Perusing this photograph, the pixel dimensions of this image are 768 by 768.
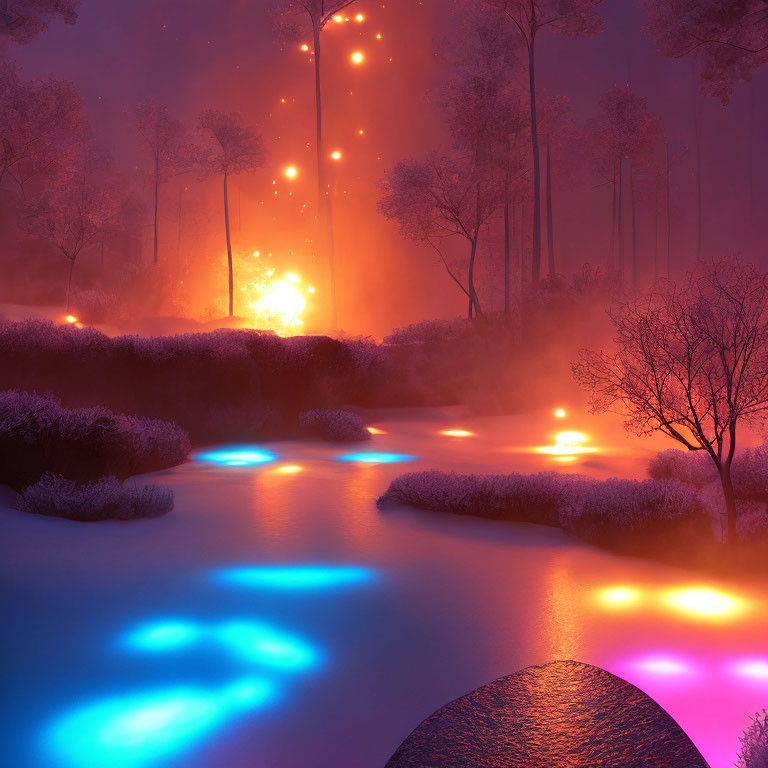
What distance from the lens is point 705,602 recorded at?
4.70 m

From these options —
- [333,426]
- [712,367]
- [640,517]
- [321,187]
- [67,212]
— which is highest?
[321,187]

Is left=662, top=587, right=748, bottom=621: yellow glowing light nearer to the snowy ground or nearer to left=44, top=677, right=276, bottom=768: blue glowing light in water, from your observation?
the snowy ground

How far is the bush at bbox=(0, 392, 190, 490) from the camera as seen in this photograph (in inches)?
273

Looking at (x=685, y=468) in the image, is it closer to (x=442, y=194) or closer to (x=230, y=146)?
(x=442, y=194)

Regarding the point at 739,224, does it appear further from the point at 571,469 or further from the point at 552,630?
the point at 552,630

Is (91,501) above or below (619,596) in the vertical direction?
above

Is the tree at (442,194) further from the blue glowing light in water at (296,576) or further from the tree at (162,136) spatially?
the blue glowing light in water at (296,576)

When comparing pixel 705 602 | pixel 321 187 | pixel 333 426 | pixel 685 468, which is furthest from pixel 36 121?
pixel 705 602

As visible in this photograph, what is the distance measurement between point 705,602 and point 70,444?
6.16 metres

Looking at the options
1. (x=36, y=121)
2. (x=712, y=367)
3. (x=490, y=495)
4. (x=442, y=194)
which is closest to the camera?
(x=712, y=367)

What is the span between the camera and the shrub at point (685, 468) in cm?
793

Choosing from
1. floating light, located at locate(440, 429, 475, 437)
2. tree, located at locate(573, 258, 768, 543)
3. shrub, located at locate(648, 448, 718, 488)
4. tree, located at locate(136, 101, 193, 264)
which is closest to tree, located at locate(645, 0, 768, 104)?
floating light, located at locate(440, 429, 475, 437)

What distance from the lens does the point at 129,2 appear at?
38375 mm

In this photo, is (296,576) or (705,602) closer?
(705,602)
